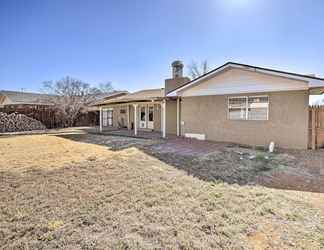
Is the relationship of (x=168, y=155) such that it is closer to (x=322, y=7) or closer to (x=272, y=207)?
(x=272, y=207)

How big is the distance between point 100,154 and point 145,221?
5712 millimetres

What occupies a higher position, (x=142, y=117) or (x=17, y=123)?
(x=142, y=117)

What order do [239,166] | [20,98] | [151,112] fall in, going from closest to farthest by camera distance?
1. [239,166]
2. [151,112]
3. [20,98]

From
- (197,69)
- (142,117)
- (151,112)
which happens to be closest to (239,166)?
(151,112)

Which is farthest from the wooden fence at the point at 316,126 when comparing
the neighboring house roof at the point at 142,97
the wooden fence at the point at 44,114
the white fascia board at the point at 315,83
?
the wooden fence at the point at 44,114

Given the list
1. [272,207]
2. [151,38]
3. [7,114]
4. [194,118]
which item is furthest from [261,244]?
[7,114]

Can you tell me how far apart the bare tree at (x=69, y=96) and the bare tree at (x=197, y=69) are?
59.4 feet

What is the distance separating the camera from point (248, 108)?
11047mm

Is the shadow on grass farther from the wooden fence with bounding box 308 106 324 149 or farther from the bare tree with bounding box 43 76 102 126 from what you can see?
the bare tree with bounding box 43 76 102 126

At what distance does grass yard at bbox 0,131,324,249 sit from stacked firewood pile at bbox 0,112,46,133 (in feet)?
48.5

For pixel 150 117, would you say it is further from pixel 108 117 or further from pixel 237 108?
pixel 237 108

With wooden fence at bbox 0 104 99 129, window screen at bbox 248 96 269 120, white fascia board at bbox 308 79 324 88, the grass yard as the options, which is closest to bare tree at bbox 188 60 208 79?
wooden fence at bbox 0 104 99 129

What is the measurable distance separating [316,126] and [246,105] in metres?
3.29

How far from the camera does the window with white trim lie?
10555 millimetres
